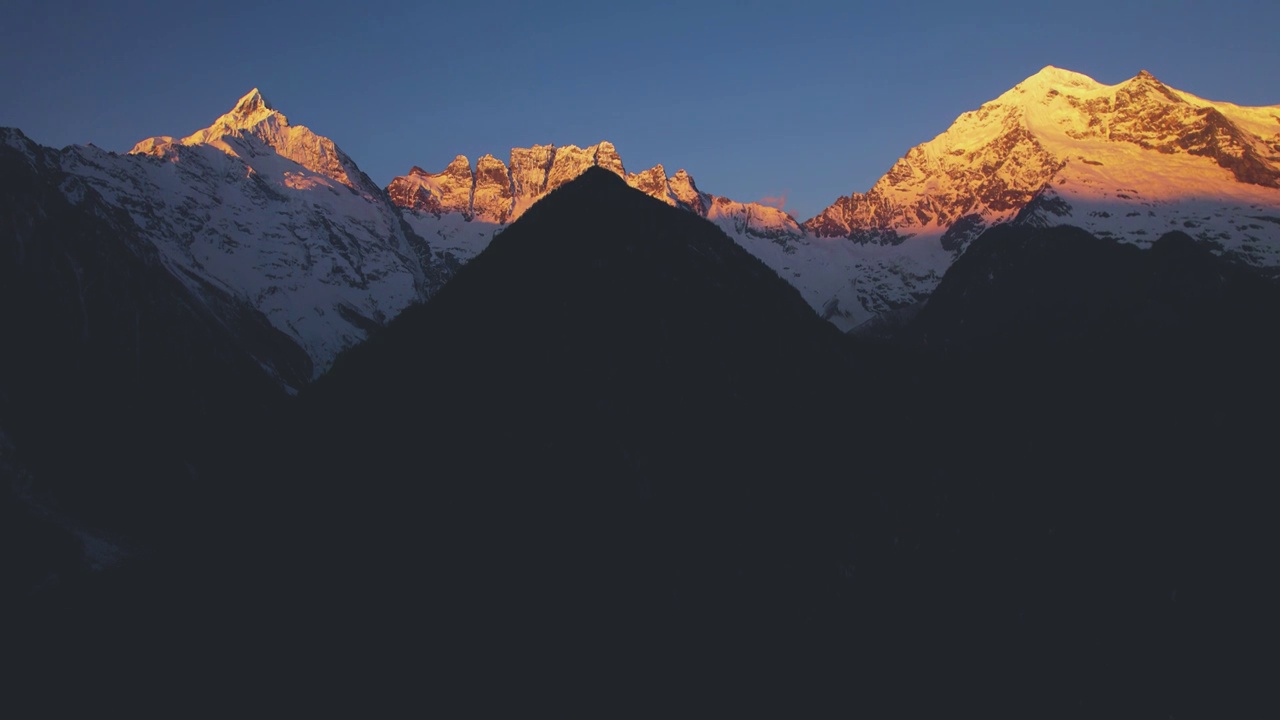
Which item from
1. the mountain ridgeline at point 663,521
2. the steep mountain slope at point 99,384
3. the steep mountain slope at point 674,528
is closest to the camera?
the steep mountain slope at point 674,528

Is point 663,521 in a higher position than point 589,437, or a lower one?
lower

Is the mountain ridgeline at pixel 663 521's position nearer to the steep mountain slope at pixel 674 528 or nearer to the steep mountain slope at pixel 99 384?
the steep mountain slope at pixel 674 528

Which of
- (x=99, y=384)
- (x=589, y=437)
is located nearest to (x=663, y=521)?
(x=589, y=437)

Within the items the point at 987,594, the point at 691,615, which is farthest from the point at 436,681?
the point at 987,594

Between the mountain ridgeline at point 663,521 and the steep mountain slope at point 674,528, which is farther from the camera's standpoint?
the mountain ridgeline at point 663,521

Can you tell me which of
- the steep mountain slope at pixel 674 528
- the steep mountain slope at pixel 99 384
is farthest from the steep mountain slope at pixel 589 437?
Answer: the steep mountain slope at pixel 99 384

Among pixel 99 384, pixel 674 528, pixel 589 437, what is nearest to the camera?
pixel 674 528

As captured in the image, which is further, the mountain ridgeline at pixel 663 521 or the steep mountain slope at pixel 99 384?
the steep mountain slope at pixel 99 384

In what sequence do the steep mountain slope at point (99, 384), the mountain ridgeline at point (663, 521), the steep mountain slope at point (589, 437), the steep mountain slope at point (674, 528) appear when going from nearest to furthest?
1. the steep mountain slope at point (674, 528)
2. the mountain ridgeline at point (663, 521)
3. the steep mountain slope at point (589, 437)
4. the steep mountain slope at point (99, 384)

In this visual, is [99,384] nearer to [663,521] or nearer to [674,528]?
[663,521]

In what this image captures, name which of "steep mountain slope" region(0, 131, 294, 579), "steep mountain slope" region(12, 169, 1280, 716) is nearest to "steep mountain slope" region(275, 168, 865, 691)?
"steep mountain slope" region(12, 169, 1280, 716)

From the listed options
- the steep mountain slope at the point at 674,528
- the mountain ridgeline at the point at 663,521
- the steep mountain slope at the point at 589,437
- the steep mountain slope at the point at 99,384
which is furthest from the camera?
the steep mountain slope at the point at 99,384

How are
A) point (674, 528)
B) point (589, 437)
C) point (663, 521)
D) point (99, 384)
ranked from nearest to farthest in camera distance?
1. point (674, 528)
2. point (663, 521)
3. point (589, 437)
4. point (99, 384)

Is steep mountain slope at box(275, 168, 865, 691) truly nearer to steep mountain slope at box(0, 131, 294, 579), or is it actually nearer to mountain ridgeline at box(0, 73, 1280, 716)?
mountain ridgeline at box(0, 73, 1280, 716)
